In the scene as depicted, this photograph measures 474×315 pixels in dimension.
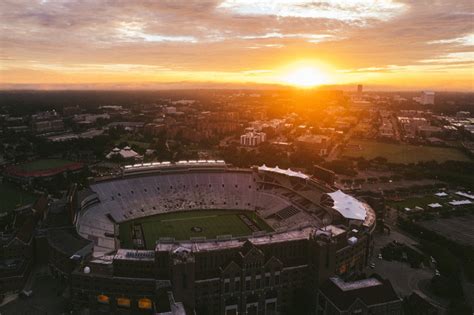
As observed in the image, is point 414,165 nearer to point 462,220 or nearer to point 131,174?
point 462,220

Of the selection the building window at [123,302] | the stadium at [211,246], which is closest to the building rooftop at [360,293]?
the stadium at [211,246]

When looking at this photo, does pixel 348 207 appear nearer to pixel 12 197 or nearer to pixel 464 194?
pixel 464 194

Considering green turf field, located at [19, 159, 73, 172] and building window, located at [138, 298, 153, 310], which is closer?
building window, located at [138, 298, 153, 310]

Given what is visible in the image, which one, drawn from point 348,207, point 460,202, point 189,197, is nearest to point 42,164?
point 189,197

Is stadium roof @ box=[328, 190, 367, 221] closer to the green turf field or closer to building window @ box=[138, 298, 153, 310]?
building window @ box=[138, 298, 153, 310]

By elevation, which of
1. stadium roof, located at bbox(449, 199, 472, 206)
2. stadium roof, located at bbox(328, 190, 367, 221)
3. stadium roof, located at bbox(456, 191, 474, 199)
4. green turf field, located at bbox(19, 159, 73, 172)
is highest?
stadium roof, located at bbox(328, 190, 367, 221)

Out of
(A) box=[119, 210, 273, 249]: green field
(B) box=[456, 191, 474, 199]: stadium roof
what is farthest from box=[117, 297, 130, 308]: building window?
(B) box=[456, 191, 474, 199]: stadium roof

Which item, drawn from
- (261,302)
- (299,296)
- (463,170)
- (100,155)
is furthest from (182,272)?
(463,170)
